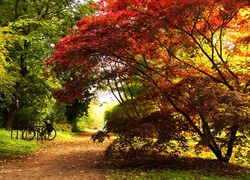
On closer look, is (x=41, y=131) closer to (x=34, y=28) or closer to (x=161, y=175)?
(x=34, y=28)

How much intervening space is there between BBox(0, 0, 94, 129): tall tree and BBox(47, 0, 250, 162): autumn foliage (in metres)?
5.81

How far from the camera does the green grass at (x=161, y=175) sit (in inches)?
226

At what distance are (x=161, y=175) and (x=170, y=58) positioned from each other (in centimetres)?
342

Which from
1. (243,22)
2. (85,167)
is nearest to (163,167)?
(85,167)

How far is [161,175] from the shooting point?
5.95 m

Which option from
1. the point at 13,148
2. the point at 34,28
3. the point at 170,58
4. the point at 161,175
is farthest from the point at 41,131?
the point at 161,175

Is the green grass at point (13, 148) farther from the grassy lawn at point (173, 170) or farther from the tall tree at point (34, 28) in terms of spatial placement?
the tall tree at point (34, 28)

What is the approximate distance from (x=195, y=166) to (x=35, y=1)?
11.7 metres

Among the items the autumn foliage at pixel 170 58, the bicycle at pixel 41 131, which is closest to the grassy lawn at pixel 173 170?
the autumn foliage at pixel 170 58

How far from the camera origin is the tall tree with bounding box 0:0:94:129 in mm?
12891

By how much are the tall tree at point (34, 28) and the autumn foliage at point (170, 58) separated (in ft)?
19.0

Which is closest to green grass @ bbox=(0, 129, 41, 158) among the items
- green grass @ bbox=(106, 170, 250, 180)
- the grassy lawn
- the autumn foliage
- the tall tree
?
the grassy lawn

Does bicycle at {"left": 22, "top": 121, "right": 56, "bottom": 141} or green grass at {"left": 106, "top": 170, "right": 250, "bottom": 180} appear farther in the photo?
bicycle at {"left": 22, "top": 121, "right": 56, "bottom": 141}

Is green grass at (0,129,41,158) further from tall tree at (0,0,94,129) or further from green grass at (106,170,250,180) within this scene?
green grass at (106,170,250,180)
